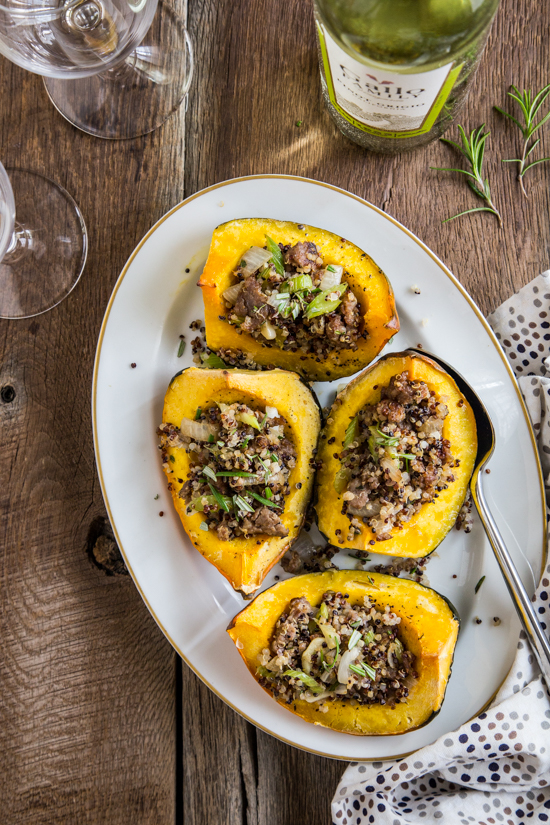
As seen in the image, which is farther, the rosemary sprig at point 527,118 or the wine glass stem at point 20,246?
the wine glass stem at point 20,246

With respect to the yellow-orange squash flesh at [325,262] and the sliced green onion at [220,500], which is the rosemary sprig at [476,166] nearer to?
the yellow-orange squash flesh at [325,262]

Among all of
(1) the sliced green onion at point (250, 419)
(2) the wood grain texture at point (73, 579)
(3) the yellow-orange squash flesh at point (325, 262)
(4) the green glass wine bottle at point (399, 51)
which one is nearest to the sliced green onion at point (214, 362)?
(3) the yellow-orange squash flesh at point (325, 262)

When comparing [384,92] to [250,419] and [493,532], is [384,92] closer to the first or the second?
[250,419]

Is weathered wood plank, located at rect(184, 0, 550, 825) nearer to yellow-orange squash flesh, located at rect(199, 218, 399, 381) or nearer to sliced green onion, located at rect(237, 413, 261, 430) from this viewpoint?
yellow-orange squash flesh, located at rect(199, 218, 399, 381)

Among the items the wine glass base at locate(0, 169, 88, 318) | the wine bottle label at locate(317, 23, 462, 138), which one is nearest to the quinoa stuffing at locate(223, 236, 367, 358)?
the wine bottle label at locate(317, 23, 462, 138)

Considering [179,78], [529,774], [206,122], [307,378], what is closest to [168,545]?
[307,378]
